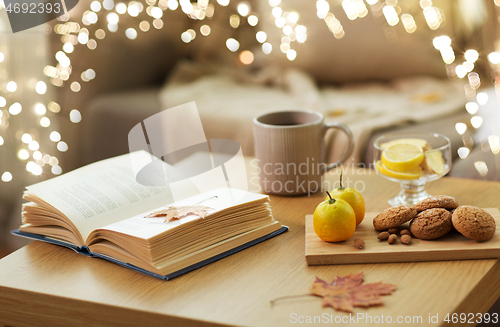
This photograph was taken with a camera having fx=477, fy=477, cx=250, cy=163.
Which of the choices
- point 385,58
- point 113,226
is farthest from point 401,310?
point 385,58

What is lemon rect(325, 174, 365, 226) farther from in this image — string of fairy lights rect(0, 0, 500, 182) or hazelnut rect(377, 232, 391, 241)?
string of fairy lights rect(0, 0, 500, 182)

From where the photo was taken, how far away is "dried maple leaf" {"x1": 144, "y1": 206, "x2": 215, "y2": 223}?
2.26 feet

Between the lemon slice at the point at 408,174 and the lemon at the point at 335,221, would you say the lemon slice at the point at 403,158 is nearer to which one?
the lemon slice at the point at 408,174

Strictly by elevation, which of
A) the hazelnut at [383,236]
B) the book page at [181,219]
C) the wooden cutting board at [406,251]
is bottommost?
the wooden cutting board at [406,251]

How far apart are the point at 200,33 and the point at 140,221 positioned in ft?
4.93

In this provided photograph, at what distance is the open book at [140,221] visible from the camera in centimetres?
65

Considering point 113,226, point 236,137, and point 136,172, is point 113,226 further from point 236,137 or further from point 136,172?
point 236,137

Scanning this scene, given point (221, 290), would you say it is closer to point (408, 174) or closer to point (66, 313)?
point (66, 313)

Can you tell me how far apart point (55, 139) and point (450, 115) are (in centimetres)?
133

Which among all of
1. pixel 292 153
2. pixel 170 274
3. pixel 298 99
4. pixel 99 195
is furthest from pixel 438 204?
pixel 298 99

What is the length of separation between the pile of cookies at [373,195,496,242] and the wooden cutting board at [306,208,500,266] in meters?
0.01

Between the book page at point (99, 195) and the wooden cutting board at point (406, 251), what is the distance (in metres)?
0.30

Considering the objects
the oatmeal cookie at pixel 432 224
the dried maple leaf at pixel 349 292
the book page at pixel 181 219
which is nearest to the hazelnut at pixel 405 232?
the oatmeal cookie at pixel 432 224

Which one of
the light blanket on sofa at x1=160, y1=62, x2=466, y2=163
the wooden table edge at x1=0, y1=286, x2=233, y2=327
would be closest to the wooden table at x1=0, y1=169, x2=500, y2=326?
the wooden table edge at x1=0, y1=286, x2=233, y2=327
